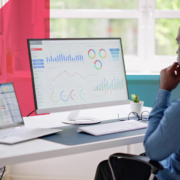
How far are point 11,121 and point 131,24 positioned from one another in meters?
1.91

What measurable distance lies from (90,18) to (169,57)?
36.8 inches

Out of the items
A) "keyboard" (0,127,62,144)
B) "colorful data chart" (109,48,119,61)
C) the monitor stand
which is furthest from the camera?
"colorful data chart" (109,48,119,61)

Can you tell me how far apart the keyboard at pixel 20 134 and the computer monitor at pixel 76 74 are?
0.44 feet

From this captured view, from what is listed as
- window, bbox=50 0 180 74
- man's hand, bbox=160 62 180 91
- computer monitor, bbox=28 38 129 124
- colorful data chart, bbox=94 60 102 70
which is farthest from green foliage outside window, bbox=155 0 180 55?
man's hand, bbox=160 62 180 91

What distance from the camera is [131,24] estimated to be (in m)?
2.87

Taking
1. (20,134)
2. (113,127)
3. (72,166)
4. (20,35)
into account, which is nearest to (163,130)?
(113,127)

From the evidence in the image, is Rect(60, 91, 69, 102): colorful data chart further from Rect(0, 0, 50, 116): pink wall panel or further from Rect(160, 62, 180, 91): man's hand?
Rect(0, 0, 50, 116): pink wall panel

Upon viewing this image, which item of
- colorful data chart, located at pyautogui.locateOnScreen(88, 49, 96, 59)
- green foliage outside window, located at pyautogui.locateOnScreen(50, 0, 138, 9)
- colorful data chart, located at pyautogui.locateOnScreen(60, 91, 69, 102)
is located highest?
green foliage outside window, located at pyautogui.locateOnScreen(50, 0, 138, 9)

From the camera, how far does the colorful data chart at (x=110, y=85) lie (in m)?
1.63

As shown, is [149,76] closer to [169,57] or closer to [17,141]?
[169,57]

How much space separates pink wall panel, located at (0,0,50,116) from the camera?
258 centimetres

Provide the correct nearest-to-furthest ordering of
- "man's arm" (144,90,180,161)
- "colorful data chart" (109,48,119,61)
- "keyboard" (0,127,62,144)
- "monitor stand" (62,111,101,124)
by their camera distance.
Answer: "man's arm" (144,90,180,161) → "keyboard" (0,127,62,144) → "monitor stand" (62,111,101,124) → "colorful data chart" (109,48,119,61)

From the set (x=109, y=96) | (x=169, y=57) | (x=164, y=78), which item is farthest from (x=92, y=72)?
(x=169, y=57)

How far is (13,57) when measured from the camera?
2631 millimetres
